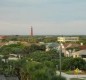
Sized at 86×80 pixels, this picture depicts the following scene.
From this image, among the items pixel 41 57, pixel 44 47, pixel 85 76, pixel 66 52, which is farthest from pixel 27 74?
pixel 44 47

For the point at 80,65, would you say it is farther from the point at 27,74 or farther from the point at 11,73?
the point at 27,74

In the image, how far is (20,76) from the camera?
90.8ft

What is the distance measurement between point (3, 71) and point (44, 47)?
3785cm

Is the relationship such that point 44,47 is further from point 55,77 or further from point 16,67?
point 55,77

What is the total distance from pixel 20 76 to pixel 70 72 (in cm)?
785

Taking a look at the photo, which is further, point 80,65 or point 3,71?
point 80,65

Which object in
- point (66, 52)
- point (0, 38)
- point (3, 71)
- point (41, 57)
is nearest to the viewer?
point (3, 71)

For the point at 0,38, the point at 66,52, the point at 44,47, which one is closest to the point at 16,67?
the point at 66,52

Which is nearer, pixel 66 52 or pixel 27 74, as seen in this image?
pixel 27 74

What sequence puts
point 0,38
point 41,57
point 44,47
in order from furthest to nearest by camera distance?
point 0,38
point 44,47
point 41,57

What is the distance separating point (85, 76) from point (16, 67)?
6.15 meters

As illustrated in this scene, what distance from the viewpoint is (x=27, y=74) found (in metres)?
24.9

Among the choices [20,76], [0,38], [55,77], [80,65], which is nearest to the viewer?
[55,77]

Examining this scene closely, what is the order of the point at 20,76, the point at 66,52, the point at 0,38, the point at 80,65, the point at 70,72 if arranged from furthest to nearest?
the point at 0,38, the point at 66,52, the point at 80,65, the point at 70,72, the point at 20,76
